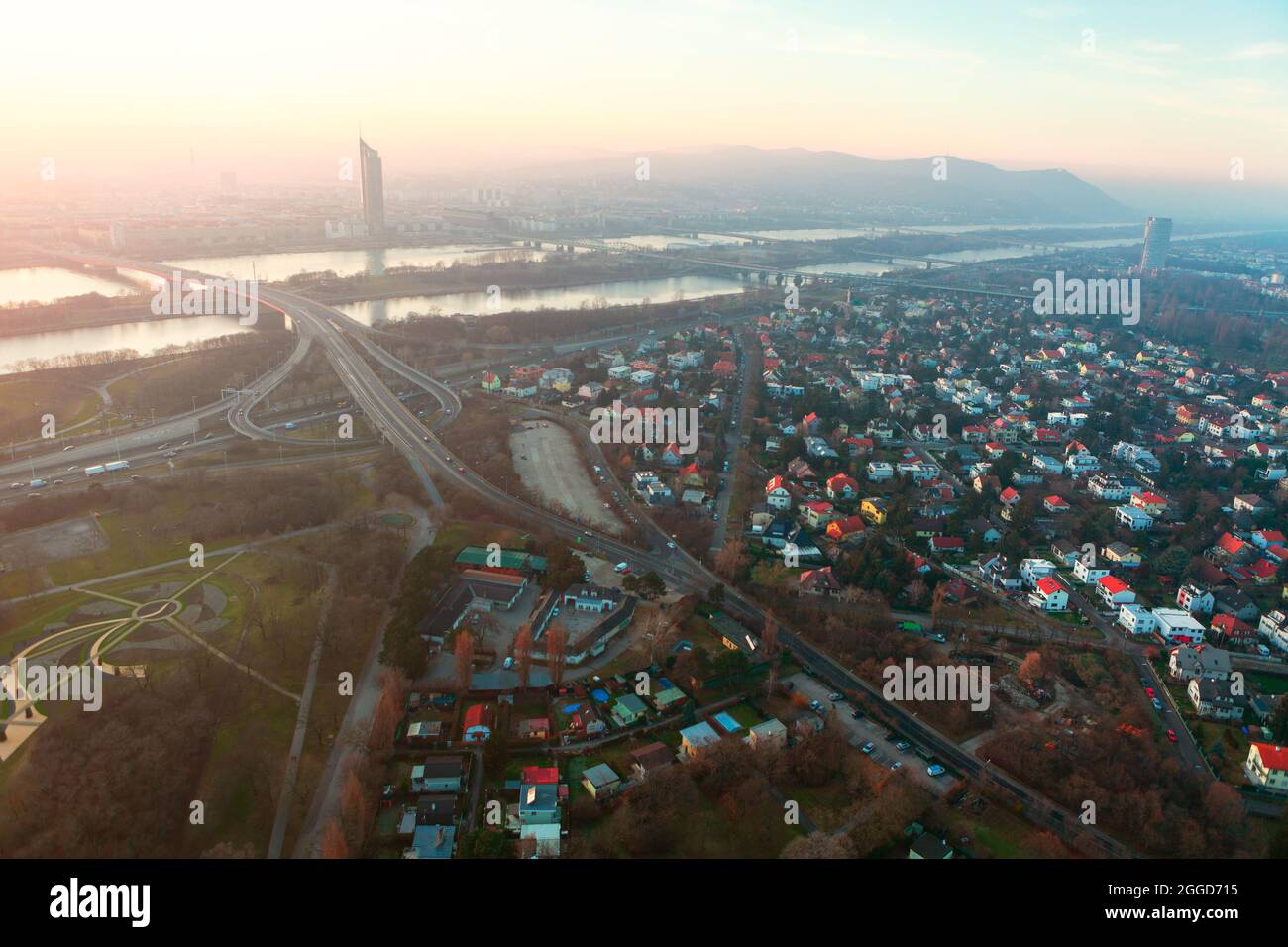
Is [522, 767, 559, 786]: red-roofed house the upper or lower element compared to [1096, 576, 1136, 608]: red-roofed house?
lower

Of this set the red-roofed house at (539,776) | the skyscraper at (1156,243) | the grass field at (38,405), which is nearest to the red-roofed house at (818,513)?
the red-roofed house at (539,776)

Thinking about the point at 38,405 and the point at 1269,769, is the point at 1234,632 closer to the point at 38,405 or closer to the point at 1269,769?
the point at 1269,769

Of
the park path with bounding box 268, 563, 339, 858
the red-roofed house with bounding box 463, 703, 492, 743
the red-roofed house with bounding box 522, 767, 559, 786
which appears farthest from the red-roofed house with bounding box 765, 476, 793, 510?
the red-roofed house with bounding box 522, 767, 559, 786

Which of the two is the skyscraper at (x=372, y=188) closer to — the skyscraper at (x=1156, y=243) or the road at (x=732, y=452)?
the road at (x=732, y=452)

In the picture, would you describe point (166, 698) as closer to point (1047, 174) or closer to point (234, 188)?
point (234, 188)

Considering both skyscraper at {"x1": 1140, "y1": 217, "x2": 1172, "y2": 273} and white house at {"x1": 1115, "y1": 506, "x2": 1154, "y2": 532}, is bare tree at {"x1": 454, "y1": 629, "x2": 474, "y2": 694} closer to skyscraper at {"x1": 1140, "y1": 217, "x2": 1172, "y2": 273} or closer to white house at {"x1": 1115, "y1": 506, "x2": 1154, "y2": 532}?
white house at {"x1": 1115, "y1": 506, "x2": 1154, "y2": 532}

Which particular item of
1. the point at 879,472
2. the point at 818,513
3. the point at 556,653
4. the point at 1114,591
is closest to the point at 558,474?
the point at 818,513
